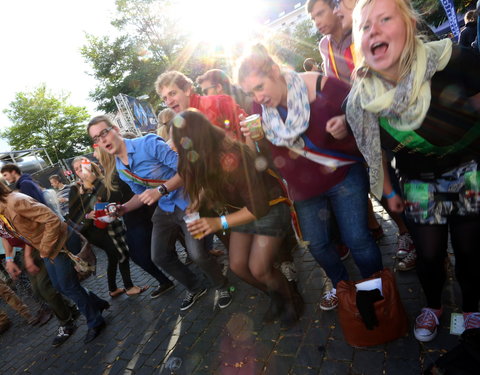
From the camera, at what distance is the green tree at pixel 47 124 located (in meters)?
32.1

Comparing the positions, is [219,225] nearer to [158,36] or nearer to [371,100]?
[371,100]

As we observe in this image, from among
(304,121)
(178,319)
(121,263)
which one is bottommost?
(178,319)

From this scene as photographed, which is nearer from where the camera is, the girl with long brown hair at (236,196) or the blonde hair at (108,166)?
the girl with long brown hair at (236,196)

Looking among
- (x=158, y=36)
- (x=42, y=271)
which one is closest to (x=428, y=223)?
(x=42, y=271)

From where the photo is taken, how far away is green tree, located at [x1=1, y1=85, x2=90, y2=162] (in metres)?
32.1

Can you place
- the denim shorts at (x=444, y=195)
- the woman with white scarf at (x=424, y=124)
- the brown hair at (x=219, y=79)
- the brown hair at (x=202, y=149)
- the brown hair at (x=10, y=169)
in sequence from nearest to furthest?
the woman with white scarf at (x=424, y=124), the denim shorts at (x=444, y=195), the brown hair at (x=202, y=149), the brown hair at (x=219, y=79), the brown hair at (x=10, y=169)

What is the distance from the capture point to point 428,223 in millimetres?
1868

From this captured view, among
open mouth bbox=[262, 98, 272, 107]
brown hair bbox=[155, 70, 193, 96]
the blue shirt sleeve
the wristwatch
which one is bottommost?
the wristwatch

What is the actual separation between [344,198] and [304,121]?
0.66 meters

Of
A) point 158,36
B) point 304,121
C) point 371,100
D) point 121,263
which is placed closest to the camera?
point 371,100

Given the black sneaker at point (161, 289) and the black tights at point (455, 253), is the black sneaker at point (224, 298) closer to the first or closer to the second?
the black sneaker at point (161, 289)

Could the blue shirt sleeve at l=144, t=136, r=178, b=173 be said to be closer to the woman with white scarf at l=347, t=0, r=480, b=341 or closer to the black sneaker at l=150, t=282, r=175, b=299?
the black sneaker at l=150, t=282, r=175, b=299

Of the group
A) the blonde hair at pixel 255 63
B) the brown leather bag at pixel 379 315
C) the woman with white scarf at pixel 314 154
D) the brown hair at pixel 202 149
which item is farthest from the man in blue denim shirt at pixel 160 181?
the brown leather bag at pixel 379 315

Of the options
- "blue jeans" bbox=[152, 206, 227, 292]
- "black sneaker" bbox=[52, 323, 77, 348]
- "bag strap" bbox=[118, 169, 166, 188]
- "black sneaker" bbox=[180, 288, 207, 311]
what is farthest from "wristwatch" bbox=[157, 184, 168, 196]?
"black sneaker" bbox=[52, 323, 77, 348]
